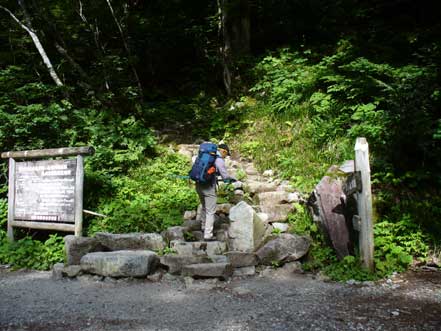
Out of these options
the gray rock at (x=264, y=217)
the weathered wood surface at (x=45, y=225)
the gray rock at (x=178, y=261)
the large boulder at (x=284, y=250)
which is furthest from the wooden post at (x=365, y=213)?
the weathered wood surface at (x=45, y=225)

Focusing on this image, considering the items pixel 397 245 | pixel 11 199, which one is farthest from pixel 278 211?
pixel 11 199

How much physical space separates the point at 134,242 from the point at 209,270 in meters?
1.66

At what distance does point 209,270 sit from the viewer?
4.95 metres

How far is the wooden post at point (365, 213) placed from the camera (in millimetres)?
4898

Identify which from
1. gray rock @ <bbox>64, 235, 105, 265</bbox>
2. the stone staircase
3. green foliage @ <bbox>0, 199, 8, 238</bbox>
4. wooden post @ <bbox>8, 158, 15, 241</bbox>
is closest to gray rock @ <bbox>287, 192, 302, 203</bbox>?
the stone staircase

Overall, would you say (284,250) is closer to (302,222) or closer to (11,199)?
(302,222)

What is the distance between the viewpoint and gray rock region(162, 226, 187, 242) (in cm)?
601

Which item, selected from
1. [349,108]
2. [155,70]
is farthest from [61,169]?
[155,70]

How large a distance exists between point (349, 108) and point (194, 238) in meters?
5.40

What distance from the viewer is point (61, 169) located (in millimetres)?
6652

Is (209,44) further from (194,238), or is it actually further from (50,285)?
(50,285)

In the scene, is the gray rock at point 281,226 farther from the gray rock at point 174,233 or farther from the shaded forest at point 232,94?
the gray rock at point 174,233

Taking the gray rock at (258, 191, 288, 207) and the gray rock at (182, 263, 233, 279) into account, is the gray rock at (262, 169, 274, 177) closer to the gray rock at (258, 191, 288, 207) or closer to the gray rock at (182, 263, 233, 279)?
the gray rock at (258, 191, 288, 207)

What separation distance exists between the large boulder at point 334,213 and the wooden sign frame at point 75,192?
4266 mm
